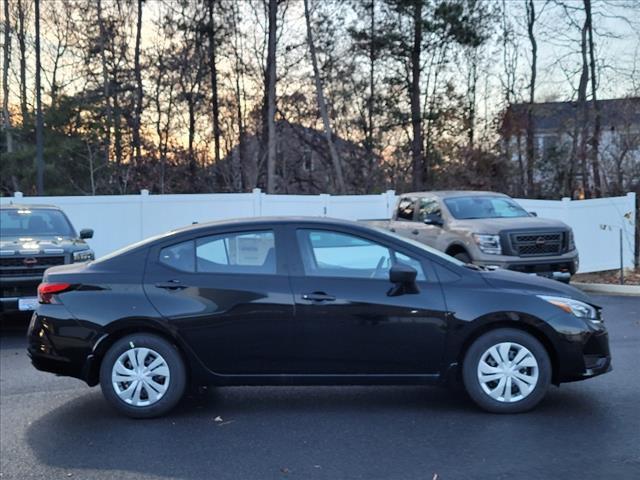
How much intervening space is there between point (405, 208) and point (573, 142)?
44.4ft

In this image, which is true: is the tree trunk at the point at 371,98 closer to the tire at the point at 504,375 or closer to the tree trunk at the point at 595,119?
the tree trunk at the point at 595,119

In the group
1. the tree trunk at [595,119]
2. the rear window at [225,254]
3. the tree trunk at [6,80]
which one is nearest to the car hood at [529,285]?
the rear window at [225,254]

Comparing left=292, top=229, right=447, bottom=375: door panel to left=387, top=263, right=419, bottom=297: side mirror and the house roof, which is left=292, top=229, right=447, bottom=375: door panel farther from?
the house roof

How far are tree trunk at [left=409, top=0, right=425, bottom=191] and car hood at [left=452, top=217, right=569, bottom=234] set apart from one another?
16834 mm

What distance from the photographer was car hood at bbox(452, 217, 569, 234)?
10.5 meters

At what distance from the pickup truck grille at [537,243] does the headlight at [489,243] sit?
0.24 metres

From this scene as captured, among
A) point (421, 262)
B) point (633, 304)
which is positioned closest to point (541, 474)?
point (421, 262)

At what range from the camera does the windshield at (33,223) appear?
33.0 feet

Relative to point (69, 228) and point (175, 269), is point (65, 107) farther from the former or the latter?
point (175, 269)

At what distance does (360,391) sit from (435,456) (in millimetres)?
1623

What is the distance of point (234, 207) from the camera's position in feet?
54.6

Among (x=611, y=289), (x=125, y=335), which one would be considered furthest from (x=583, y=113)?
(x=125, y=335)

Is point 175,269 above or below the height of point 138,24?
below

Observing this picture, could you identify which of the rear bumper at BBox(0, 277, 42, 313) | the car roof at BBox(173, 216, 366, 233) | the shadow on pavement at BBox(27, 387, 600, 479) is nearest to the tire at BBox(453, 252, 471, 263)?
the shadow on pavement at BBox(27, 387, 600, 479)
